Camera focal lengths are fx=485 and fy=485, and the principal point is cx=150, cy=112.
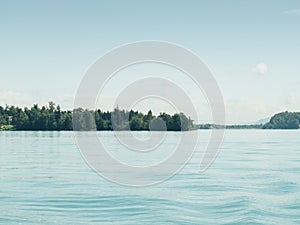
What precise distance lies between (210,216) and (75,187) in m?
5.82

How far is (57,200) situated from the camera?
45.4ft

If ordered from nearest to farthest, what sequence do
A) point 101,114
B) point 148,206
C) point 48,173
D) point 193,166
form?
point 148,206, point 48,173, point 193,166, point 101,114

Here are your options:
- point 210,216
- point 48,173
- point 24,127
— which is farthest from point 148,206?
point 24,127

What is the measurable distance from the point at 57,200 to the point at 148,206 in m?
2.67

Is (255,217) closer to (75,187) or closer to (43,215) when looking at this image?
(43,215)

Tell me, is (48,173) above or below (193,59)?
below

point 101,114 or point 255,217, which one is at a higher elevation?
point 101,114

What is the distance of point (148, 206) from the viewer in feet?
43.4

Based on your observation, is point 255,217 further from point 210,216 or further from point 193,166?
point 193,166

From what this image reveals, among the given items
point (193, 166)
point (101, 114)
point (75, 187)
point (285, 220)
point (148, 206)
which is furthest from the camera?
point (101, 114)

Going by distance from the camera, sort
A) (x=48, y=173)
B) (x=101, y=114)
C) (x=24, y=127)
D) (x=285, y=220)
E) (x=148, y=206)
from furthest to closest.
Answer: (x=24, y=127)
(x=101, y=114)
(x=48, y=173)
(x=148, y=206)
(x=285, y=220)

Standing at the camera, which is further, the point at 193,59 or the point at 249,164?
the point at 249,164

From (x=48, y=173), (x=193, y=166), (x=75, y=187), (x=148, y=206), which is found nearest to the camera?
(x=148, y=206)

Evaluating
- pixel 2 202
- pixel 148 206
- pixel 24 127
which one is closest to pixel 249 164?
pixel 148 206
